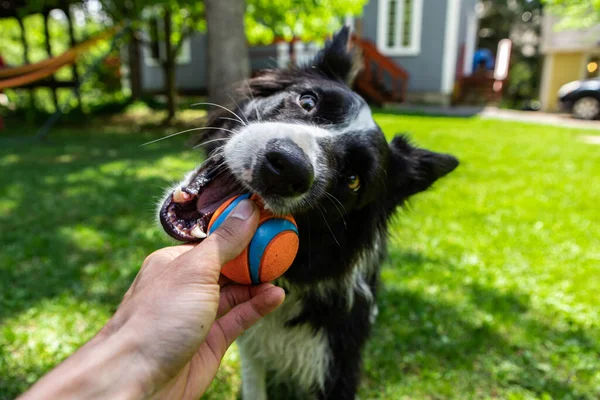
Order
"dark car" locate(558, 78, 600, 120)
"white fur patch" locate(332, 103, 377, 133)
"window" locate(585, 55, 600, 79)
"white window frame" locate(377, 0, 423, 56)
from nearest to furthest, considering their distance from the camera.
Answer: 1. "white fur patch" locate(332, 103, 377, 133)
2. "dark car" locate(558, 78, 600, 120)
3. "white window frame" locate(377, 0, 423, 56)
4. "window" locate(585, 55, 600, 79)

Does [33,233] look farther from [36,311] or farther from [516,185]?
[516,185]

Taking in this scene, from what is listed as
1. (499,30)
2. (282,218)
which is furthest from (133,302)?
(499,30)

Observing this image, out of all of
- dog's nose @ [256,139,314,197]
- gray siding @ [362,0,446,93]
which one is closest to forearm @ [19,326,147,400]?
dog's nose @ [256,139,314,197]

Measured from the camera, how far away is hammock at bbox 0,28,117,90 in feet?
28.6

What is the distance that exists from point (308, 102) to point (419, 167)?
0.76 meters

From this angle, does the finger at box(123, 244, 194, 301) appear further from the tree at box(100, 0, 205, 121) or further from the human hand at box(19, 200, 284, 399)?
the tree at box(100, 0, 205, 121)

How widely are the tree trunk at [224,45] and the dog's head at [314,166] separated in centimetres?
473

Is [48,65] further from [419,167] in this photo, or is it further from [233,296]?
[233,296]

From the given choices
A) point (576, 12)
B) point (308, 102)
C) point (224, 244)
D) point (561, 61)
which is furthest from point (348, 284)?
point (561, 61)

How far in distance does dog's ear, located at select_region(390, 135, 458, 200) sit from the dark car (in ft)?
56.1

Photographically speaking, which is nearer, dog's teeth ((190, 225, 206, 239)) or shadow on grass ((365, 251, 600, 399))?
dog's teeth ((190, 225, 206, 239))


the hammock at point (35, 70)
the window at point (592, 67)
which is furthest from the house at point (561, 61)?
the hammock at point (35, 70)

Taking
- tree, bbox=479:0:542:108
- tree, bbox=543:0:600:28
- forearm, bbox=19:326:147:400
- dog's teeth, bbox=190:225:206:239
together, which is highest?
tree, bbox=479:0:542:108

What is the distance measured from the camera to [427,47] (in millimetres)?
17312
